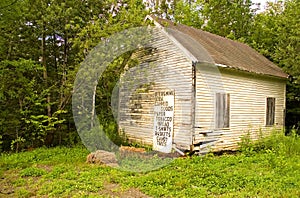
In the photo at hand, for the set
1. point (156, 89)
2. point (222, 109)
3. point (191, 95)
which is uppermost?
point (156, 89)

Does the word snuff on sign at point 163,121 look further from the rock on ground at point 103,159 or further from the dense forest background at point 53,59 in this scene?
the rock on ground at point 103,159

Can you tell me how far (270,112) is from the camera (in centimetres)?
1195

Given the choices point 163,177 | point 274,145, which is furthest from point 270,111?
point 163,177

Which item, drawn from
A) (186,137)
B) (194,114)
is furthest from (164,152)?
(194,114)

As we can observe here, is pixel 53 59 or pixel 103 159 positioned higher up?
pixel 53 59

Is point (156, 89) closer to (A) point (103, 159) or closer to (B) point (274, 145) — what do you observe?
(A) point (103, 159)

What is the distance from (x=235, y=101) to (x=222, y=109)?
701 mm

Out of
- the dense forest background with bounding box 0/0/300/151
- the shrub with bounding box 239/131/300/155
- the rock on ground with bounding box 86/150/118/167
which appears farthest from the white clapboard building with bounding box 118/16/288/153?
the rock on ground with bounding box 86/150/118/167

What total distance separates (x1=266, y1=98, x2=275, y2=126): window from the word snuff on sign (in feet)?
15.0

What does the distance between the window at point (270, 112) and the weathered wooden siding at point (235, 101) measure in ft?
0.75

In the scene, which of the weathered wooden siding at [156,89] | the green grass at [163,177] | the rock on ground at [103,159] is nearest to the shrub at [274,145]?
the green grass at [163,177]

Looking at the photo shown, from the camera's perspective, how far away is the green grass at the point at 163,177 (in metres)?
5.68

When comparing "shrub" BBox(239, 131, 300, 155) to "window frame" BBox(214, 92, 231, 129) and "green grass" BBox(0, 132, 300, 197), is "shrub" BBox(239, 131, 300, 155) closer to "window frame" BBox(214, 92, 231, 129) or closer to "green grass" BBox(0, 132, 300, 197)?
"green grass" BBox(0, 132, 300, 197)

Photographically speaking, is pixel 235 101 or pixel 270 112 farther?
pixel 270 112
